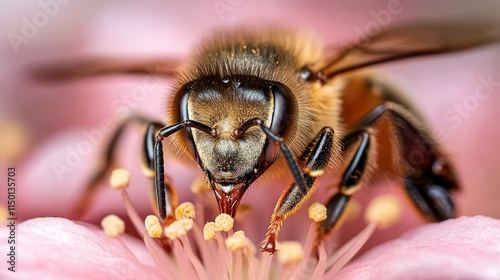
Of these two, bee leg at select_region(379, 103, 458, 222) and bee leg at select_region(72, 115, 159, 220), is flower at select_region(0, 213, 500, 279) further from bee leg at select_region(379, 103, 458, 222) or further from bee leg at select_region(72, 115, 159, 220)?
bee leg at select_region(72, 115, 159, 220)

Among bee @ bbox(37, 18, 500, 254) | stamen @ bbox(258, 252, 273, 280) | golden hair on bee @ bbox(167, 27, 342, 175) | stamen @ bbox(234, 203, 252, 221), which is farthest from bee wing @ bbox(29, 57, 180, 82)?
stamen @ bbox(258, 252, 273, 280)

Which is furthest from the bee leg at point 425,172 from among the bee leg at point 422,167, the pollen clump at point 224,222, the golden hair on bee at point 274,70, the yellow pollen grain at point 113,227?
the yellow pollen grain at point 113,227

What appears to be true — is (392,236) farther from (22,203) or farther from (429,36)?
(22,203)

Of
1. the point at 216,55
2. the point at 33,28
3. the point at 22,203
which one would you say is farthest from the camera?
the point at 33,28

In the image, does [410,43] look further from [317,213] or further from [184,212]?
[184,212]

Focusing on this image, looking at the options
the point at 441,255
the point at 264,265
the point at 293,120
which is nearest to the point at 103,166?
the point at 264,265

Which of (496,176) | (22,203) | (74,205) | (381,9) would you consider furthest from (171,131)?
(381,9)
